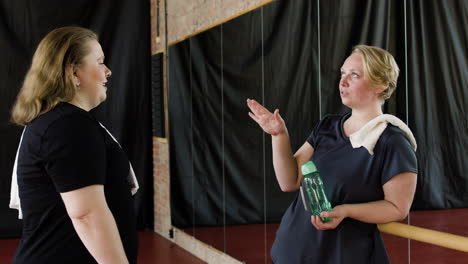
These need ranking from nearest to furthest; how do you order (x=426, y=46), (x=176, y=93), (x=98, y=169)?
(x=98, y=169)
(x=426, y=46)
(x=176, y=93)

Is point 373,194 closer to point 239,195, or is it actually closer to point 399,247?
point 399,247

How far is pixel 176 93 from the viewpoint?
5.73 meters

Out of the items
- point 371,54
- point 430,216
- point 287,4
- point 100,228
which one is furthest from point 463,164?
point 287,4

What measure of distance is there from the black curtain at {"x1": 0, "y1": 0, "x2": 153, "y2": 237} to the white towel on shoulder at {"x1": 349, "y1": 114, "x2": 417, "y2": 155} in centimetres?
504

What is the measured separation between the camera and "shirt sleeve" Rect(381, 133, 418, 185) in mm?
1753

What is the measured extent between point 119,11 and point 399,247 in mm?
5035

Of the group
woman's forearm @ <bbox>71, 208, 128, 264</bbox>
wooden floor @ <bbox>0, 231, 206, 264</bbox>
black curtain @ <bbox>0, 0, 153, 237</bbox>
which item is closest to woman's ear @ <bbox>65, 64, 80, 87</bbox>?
woman's forearm @ <bbox>71, 208, 128, 264</bbox>

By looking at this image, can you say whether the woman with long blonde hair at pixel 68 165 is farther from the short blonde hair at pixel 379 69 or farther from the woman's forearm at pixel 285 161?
the short blonde hair at pixel 379 69

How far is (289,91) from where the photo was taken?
346cm

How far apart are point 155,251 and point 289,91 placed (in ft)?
9.31

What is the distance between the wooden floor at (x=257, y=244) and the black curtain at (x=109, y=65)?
0.65m

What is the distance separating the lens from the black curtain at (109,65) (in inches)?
248

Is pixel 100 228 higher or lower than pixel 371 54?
lower

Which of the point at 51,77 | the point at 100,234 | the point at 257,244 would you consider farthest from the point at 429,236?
the point at 257,244
